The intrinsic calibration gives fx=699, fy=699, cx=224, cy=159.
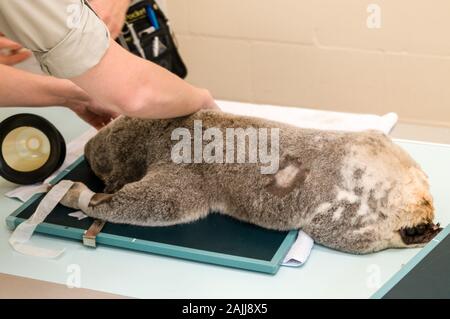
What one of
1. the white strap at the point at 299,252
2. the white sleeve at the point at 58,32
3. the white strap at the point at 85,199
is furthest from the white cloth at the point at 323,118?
the white sleeve at the point at 58,32

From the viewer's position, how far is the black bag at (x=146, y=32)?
6.59 ft

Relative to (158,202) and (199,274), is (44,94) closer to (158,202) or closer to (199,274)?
(158,202)

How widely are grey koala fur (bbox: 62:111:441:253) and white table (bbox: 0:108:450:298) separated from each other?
1.6 inches

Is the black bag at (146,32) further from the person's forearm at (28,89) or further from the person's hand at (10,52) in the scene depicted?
the person's forearm at (28,89)

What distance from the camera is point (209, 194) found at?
1334 millimetres

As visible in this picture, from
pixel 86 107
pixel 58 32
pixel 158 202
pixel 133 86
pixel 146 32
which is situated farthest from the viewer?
pixel 146 32

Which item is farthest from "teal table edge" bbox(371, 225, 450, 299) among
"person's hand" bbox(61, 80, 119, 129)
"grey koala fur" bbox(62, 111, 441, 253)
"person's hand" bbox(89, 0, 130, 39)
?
"person's hand" bbox(89, 0, 130, 39)

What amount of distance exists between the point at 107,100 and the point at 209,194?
0.95 ft

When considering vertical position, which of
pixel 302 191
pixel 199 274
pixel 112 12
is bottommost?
pixel 199 274

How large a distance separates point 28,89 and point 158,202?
1.40ft

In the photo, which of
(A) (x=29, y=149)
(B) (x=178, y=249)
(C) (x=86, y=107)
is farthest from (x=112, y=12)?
(B) (x=178, y=249)

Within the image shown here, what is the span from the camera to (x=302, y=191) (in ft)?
4.11
